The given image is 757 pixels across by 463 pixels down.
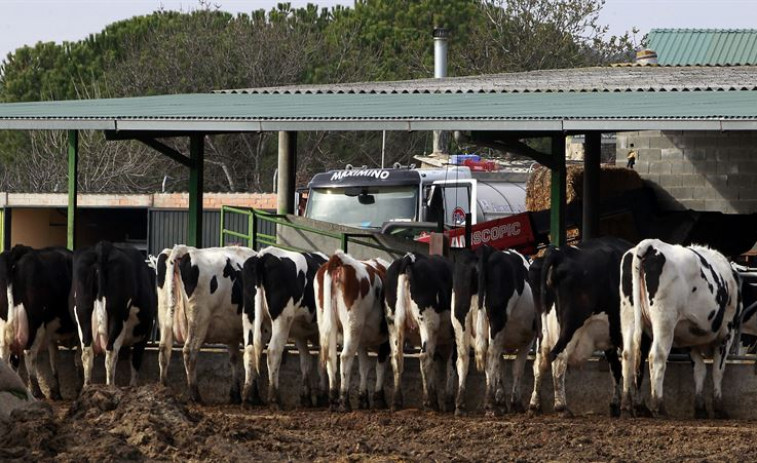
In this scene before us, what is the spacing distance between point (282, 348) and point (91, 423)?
4767 mm

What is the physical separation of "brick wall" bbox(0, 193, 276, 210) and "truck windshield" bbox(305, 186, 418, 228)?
801cm

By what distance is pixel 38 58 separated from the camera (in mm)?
62125

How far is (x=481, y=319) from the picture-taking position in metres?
15.5

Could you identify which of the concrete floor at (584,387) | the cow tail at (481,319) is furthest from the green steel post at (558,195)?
the cow tail at (481,319)

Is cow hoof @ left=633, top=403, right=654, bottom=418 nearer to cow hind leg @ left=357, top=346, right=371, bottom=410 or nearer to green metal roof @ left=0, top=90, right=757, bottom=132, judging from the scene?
cow hind leg @ left=357, top=346, right=371, bottom=410

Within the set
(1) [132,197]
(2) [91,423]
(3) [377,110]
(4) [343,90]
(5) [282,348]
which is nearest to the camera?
(2) [91,423]

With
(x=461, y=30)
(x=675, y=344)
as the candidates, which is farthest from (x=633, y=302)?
(x=461, y=30)

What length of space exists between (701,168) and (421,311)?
1081cm

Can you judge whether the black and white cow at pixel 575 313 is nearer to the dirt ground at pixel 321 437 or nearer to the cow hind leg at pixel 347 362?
the dirt ground at pixel 321 437

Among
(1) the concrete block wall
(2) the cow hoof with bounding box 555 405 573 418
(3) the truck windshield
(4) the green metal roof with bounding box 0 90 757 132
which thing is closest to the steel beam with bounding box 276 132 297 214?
(4) the green metal roof with bounding box 0 90 757 132

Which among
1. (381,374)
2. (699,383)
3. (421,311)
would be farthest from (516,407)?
(699,383)

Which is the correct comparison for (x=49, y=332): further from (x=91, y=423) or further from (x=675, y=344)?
(x=675, y=344)

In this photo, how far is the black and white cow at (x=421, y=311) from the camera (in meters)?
15.8

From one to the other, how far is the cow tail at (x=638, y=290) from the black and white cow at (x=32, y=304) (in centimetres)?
590
